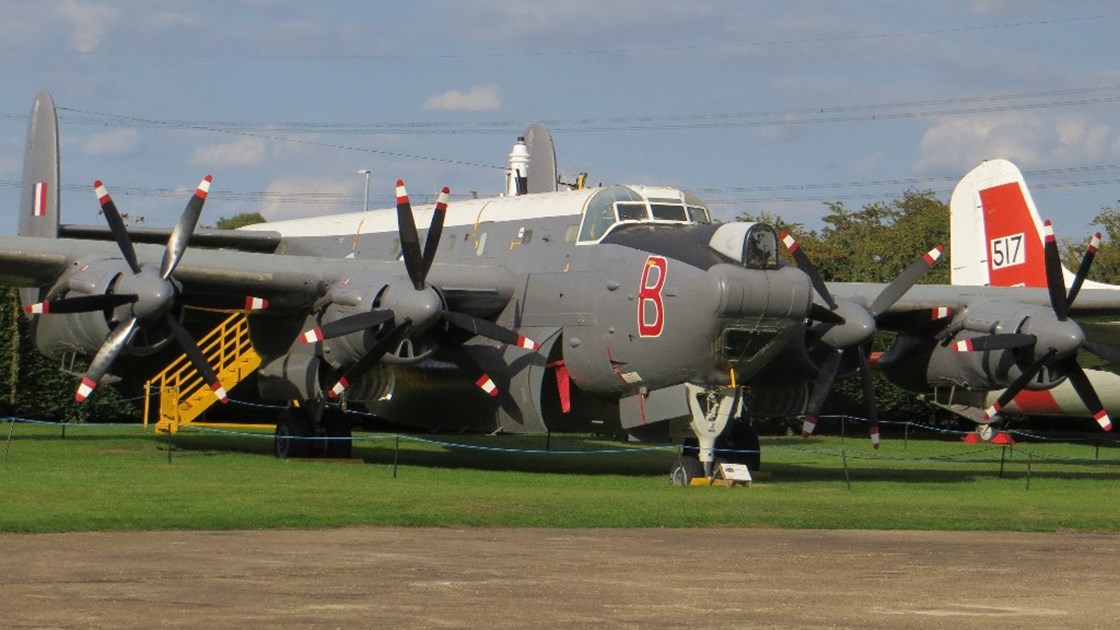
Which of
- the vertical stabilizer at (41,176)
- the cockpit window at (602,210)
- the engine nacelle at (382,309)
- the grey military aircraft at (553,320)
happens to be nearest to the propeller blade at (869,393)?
the grey military aircraft at (553,320)

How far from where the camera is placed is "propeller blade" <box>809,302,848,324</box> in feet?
85.4

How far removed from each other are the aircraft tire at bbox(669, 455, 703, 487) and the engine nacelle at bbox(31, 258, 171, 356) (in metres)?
8.67

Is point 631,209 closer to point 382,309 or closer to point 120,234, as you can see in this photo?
point 382,309

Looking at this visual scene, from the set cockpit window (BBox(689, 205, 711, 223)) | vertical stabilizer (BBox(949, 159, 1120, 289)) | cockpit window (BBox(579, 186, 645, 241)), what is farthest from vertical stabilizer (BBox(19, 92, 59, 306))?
vertical stabilizer (BBox(949, 159, 1120, 289))

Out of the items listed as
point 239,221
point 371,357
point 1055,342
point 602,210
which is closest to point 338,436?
point 371,357

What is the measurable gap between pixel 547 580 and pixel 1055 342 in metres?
17.8

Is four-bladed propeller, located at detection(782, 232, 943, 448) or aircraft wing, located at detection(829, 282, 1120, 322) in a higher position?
aircraft wing, located at detection(829, 282, 1120, 322)

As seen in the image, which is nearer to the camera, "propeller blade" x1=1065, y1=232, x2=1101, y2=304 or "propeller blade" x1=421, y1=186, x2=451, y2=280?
"propeller blade" x1=421, y1=186, x2=451, y2=280

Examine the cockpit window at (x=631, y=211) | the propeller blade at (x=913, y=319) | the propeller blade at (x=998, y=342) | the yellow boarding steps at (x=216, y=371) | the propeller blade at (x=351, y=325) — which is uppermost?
the cockpit window at (x=631, y=211)

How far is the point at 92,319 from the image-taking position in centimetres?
2533

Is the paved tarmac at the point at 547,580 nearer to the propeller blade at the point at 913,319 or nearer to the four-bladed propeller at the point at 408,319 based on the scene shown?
the four-bladed propeller at the point at 408,319

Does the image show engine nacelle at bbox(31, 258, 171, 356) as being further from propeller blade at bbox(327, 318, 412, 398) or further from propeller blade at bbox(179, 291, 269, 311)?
propeller blade at bbox(327, 318, 412, 398)

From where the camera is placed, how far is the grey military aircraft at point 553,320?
77.4 ft

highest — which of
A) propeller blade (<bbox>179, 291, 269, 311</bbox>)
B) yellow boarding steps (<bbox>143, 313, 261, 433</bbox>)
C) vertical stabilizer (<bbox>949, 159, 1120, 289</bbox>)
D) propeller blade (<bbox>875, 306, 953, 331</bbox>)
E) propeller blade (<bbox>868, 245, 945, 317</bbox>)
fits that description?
vertical stabilizer (<bbox>949, 159, 1120, 289</bbox>)
